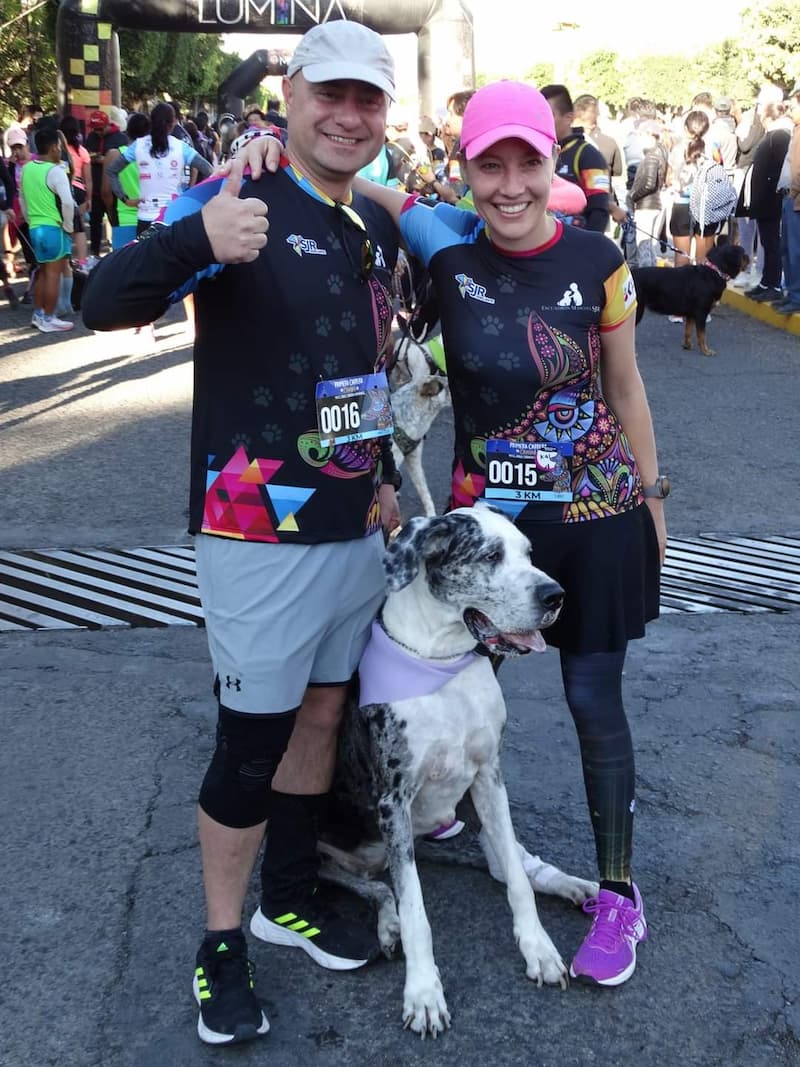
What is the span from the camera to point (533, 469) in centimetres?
279

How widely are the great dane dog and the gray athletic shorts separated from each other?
181 mm

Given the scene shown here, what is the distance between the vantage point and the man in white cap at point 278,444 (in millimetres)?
2506

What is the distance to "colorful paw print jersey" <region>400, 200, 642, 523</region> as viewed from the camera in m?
2.71

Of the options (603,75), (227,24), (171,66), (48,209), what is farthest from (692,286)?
(603,75)

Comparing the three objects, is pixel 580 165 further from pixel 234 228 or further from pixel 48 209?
pixel 234 228

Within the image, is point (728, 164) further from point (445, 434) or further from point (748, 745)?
point (748, 745)

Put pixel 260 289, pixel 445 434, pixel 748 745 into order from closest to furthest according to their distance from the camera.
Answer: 1. pixel 260 289
2. pixel 748 745
3. pixel 445 434

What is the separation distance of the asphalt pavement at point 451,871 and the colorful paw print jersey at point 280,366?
1.20 metres

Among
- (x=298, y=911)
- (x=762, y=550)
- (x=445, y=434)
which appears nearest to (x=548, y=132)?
(x=298, y=911)

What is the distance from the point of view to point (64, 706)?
14.3ft

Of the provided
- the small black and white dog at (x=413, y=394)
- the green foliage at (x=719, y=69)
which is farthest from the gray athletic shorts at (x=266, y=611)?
the green foliage at (x=719, y=69)

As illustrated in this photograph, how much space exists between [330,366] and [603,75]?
69363 mm

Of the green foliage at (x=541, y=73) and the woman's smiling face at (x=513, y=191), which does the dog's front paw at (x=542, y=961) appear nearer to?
the woman's smiling face at (x=513, y=191)

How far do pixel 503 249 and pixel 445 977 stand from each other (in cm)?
185
